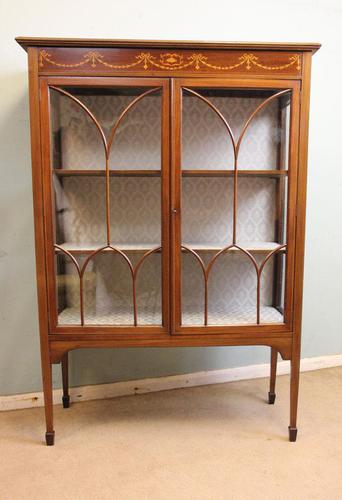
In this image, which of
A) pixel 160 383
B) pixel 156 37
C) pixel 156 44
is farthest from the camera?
pixel 160 383

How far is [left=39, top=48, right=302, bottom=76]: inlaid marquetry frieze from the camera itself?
4.58 ft

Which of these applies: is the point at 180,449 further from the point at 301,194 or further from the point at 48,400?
the point at 301,194

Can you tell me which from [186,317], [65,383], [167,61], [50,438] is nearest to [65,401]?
[65,383]

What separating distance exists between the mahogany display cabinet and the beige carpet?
0.13 m

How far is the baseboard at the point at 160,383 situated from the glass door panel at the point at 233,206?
58 cm

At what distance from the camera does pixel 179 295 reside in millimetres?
1521

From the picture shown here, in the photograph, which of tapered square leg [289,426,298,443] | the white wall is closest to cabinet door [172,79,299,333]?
tapered square leg [289,426,298,443]

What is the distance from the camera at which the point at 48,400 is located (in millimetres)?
1528

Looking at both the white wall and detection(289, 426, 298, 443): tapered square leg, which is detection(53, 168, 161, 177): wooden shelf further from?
detection(289, 426, 298, 443): tapered square leg

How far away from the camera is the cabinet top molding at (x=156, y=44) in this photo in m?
1.37

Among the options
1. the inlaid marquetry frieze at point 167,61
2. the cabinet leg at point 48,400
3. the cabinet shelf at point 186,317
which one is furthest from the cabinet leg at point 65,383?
the inlaid marquetry frieze at point 167,61

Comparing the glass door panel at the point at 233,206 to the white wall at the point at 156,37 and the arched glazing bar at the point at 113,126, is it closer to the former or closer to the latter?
Answer: the arched glazing bar at the point at 113,126

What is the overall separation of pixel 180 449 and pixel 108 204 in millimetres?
913

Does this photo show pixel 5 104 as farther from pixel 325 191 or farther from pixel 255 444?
pixel 255 444
